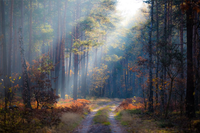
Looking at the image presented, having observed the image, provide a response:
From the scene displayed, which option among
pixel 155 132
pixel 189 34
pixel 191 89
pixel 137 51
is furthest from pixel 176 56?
pixel 137 51

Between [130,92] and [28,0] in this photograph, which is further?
[130,92]

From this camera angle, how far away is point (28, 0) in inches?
1093

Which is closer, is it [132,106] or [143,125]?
[143,125]

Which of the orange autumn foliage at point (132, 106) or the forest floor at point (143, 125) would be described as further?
the orange autumn foliage at point (132, 106)

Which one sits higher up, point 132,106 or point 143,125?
point 143,125

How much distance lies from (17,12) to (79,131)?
2780 centimetres

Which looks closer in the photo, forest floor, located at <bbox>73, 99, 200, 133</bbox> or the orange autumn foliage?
forest floor, located at <bbox>73, 99, 200, 133</bbox>

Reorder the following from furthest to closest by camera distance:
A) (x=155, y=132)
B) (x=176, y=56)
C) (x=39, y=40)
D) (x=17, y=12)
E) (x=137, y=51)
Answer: (x=137, y=51) → (x=17, y=12) → (x=39, y=40) → (x=176, y=56) → (x=155, y=132)

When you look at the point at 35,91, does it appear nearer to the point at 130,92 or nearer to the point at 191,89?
the point at 191,89

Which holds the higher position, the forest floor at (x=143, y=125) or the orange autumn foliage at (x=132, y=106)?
the forest floor at (x=143, y=125)

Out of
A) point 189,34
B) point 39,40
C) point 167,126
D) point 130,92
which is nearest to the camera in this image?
point 167,126

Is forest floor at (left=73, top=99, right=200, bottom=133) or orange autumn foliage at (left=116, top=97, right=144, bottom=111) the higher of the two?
forest floor at (left=73, top=99, right=200, bottom=133)

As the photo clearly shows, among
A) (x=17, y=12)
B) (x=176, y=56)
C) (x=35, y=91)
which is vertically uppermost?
(x=17, y=12)

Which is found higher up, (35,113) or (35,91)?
(35,91)
